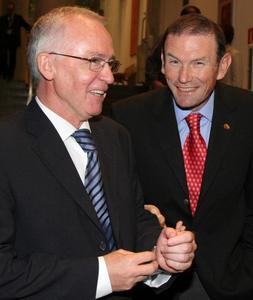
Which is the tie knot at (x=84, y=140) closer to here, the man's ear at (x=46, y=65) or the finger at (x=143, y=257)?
the man's ear at (x=46, y=65)

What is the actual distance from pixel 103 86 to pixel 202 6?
36.0ft

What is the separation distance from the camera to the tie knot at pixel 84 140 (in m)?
2.44

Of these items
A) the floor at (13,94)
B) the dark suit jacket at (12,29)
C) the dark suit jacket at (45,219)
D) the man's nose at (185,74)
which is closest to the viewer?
the dark suit jacket at (45,219)

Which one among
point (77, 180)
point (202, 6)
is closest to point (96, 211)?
point (77, 180)

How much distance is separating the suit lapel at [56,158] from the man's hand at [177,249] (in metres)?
0.28

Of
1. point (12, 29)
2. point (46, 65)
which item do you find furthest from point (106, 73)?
point (12, 29)

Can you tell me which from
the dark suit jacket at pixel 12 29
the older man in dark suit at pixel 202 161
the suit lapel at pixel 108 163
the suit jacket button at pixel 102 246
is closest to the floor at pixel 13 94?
the dark suit jacket at pixel 12 29

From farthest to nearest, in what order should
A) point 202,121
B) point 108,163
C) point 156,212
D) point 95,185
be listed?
point 202,121 → point 156,212 → point 108,163 → point 95,185

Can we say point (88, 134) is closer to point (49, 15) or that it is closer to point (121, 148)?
point (121, 148)

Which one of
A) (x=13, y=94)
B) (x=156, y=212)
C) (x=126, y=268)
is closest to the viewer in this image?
(x=126, y=268)

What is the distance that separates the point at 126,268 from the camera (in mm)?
2125

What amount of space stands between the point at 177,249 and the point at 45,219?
0.51 m

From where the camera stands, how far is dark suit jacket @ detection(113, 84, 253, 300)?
9.76ft

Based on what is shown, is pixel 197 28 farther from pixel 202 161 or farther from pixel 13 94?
pixel 13 94
